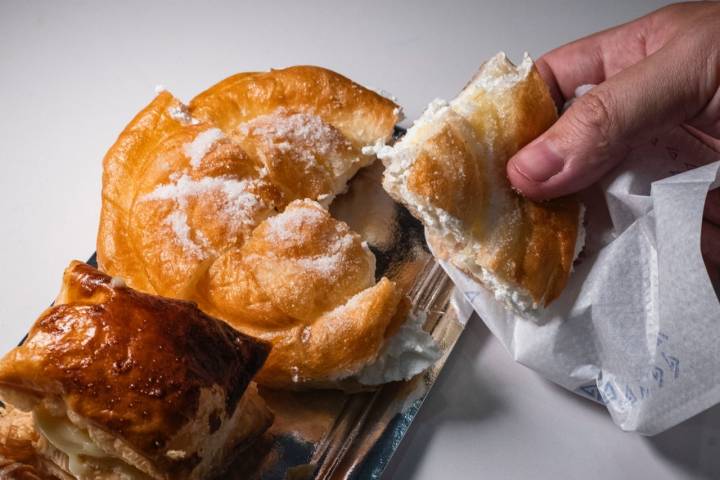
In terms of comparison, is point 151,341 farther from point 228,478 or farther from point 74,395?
point 228,478

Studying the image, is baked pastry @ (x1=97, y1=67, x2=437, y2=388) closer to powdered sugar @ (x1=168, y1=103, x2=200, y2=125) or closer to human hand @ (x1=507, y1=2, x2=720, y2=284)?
powdered sugar @ (x1=168, y1=103, x2=200, y2=125)

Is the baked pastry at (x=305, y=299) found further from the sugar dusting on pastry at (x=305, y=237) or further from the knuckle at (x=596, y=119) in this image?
the knuckle at (x=596, y=119)

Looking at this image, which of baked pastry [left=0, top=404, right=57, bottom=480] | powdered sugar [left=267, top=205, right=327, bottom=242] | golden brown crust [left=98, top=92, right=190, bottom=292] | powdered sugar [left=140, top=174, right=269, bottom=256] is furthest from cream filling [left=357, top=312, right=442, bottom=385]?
baked pastry [left=0, top=404, right=57, bottom=480]

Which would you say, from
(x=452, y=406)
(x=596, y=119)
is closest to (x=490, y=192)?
(x=596, y=119)

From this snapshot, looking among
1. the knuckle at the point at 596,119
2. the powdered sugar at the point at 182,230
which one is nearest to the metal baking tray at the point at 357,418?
the powdered sugar at the point at 182,230

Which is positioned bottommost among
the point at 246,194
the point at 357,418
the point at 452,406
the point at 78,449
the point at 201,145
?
the point at 452,406

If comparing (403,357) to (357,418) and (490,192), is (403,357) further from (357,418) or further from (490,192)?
(490,192)
